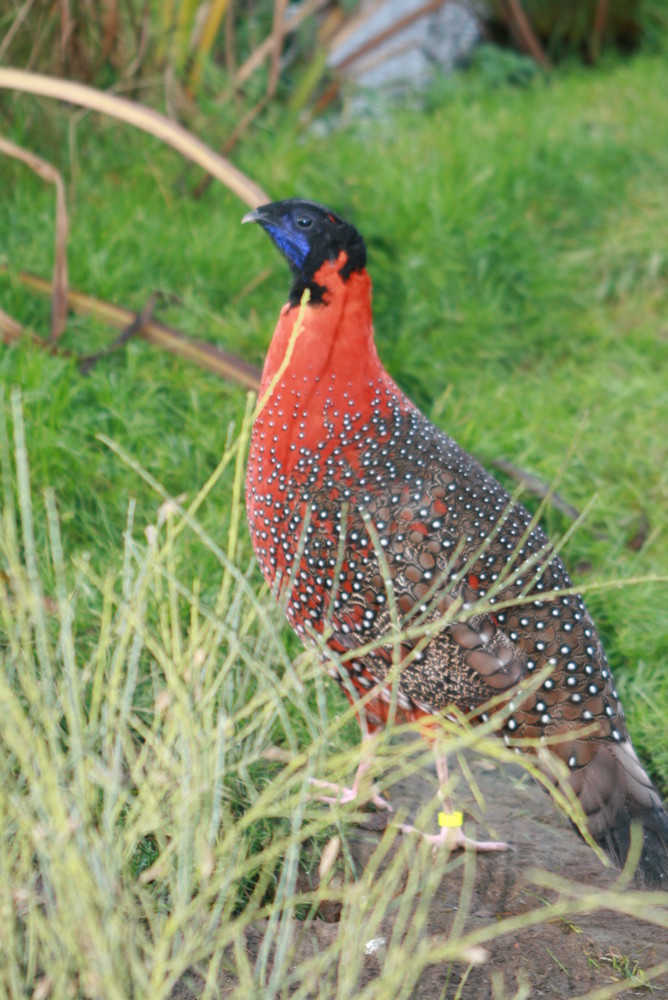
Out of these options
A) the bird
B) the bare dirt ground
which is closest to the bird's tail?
the bird

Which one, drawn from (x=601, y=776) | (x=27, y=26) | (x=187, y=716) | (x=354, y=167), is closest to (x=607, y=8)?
A: (x=354, y=167)

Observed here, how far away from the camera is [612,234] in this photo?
5191mm

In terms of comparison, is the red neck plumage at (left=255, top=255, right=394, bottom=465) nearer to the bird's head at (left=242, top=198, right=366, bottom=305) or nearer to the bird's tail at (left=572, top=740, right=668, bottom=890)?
the bird's head at (left=242, top=198, right=366, bottom=305)

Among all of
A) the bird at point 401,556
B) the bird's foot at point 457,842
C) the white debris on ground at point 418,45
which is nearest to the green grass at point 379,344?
the bird at point 401,556

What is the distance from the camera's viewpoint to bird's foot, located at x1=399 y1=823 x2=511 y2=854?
2463mm

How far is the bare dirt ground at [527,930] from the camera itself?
2.16 metres

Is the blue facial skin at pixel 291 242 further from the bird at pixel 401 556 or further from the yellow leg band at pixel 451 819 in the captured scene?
the yellow leg band at pixel 451 819

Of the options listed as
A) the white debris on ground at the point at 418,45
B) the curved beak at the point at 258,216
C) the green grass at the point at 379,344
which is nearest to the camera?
the green grass at the point at 379,344

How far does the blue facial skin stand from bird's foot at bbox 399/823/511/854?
132 centimetres

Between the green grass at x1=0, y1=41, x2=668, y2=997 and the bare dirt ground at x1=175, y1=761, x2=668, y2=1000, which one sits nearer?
the bare dirt ground at x1=175, y1=761, x2=668, y2=1000

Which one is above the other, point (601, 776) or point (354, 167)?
point (354, 167)

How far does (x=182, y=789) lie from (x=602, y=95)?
569cm

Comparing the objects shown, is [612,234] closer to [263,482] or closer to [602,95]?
[602,95]

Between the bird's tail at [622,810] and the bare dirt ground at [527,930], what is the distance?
0.15 meters
